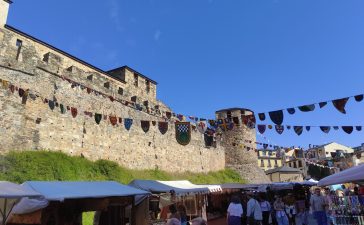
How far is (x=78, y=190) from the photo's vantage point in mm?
5996

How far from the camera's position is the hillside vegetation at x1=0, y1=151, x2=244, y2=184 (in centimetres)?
1046

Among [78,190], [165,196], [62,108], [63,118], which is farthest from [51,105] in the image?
[78,190]

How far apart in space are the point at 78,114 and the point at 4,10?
353 inches

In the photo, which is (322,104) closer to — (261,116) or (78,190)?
(261,116)

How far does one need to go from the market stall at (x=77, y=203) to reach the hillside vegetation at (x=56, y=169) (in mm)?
4549

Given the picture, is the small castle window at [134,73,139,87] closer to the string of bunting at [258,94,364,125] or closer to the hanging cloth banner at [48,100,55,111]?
the hanging cloth banner at [48,100,55,111]

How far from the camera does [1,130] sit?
11.3 meters

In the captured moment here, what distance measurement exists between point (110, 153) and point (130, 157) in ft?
5.21

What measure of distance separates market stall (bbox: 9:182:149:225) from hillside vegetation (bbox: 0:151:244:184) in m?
4.55

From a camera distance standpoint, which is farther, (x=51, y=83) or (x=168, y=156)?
(x=168, y=156)

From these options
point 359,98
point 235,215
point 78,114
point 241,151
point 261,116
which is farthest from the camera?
point 241,151

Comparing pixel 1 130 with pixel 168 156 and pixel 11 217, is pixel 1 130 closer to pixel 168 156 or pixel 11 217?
pixel 11 217

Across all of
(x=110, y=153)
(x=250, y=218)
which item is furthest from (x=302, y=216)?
(x=110, y=153)

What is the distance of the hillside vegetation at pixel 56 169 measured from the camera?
34.3 feet
